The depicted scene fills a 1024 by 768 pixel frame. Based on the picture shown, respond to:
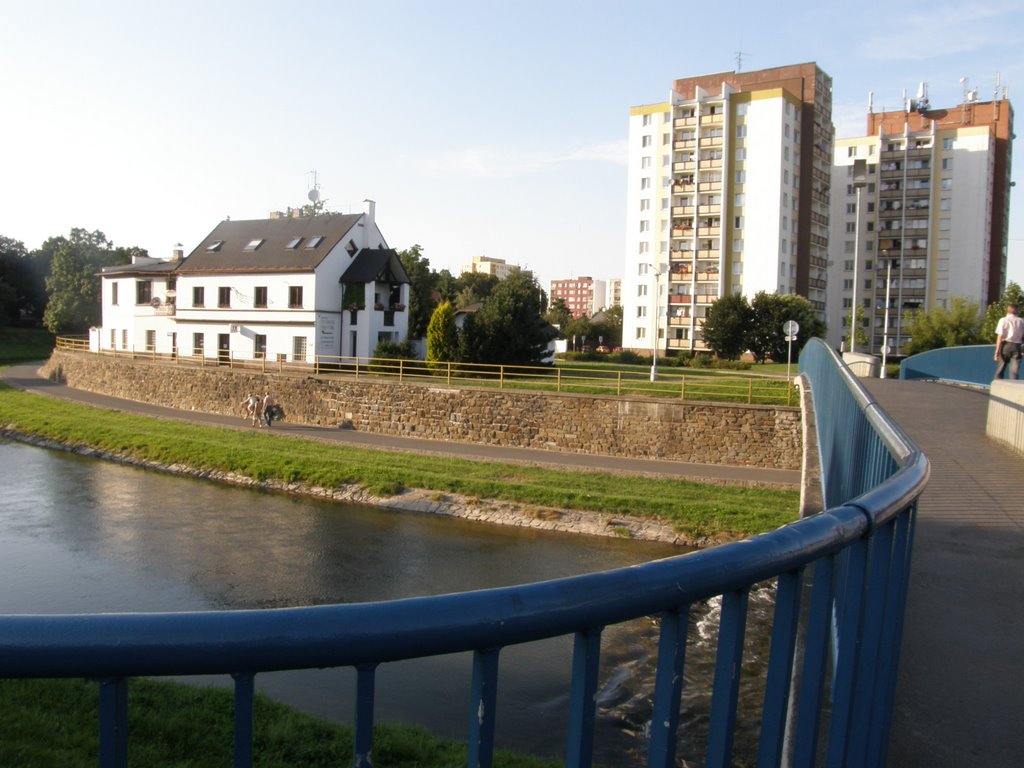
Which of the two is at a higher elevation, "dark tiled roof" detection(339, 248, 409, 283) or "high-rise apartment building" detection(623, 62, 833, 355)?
"high-rise apartment building" detection(623, 62, 833, 355)

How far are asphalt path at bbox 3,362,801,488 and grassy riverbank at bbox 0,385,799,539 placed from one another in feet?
2.38

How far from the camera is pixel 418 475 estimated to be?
24516 millimetres

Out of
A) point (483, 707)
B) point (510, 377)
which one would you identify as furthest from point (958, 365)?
point (483, 707)

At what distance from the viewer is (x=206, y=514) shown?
22406mm

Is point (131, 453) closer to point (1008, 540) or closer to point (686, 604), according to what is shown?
point (1008, 540)

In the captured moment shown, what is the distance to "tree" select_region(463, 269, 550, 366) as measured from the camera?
42875 millimetres

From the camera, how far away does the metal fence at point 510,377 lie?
30016 mm

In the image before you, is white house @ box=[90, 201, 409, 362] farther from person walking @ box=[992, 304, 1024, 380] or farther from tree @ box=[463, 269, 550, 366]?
person walking @ box=[992, 304, 1024, 380]

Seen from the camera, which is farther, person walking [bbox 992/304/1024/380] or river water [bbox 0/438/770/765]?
person walking [bbox 992/304/1024/380]

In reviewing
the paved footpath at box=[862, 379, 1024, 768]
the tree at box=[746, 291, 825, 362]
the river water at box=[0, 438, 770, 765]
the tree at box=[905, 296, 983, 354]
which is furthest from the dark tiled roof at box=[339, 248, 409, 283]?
the paved footpath at box=[862, 379, 1024, 768]

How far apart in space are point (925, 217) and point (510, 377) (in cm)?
5865

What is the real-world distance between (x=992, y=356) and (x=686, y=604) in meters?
23.7

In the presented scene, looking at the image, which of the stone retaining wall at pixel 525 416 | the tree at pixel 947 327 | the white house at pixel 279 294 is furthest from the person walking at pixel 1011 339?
the tree at pixel 947 327

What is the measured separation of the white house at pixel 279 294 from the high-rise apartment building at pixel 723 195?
28.8m
